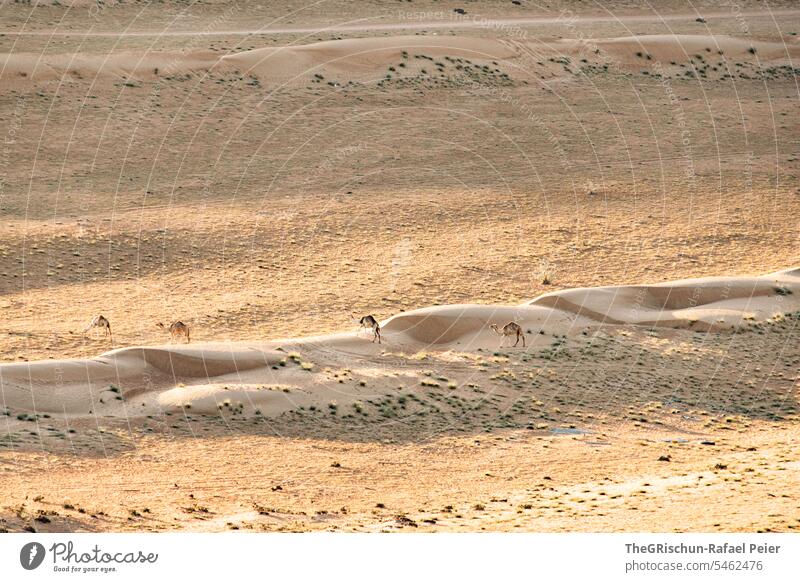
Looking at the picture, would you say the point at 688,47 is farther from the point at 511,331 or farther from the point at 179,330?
the point at 179,330

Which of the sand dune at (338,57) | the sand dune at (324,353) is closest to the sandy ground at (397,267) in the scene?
the sand dune at (324,353)

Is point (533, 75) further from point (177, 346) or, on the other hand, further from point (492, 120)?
point (177, 346)

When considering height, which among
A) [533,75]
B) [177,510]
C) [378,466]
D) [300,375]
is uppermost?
[533,75]

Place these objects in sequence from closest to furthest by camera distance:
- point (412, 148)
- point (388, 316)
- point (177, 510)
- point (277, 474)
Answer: point (177, 510), point (277, 474), point (388, 316), point (412, 148)

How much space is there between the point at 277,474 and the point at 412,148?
116ft

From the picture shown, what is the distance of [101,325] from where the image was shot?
37.4 m
